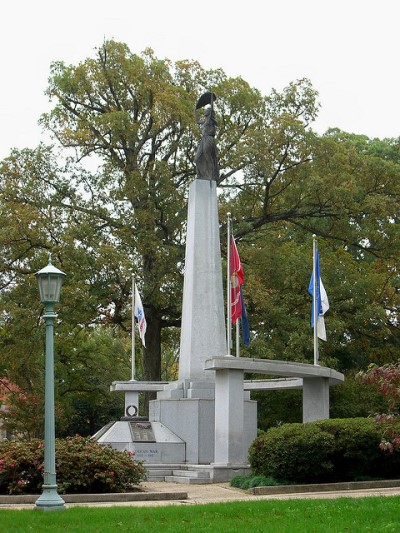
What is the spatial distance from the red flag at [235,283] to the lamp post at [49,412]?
998cm

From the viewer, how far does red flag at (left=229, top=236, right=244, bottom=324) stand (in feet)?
78.6

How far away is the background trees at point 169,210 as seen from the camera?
3328cm

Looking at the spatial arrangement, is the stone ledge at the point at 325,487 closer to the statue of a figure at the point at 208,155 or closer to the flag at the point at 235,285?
the flag at the point at 235,285

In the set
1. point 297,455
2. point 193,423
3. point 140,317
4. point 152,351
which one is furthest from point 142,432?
point 152,351

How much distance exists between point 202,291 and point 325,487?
8.92 metres

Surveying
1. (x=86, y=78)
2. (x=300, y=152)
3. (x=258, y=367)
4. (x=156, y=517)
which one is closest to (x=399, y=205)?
(x=300, y=152)

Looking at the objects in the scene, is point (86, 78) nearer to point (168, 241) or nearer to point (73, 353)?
point (168, 241)

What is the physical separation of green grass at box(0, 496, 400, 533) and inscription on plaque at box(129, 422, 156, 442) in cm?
979

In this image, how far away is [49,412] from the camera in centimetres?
1391

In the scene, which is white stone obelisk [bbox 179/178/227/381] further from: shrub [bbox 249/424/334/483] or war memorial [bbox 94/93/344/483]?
shrub [bbox 249/424/334/483]

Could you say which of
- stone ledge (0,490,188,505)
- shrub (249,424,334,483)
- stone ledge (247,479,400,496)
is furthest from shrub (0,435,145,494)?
shrub (249,424,334,483)

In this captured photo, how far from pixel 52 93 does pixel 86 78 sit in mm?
1607

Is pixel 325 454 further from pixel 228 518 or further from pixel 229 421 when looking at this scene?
pixel 228 518

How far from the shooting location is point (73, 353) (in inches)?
1606
